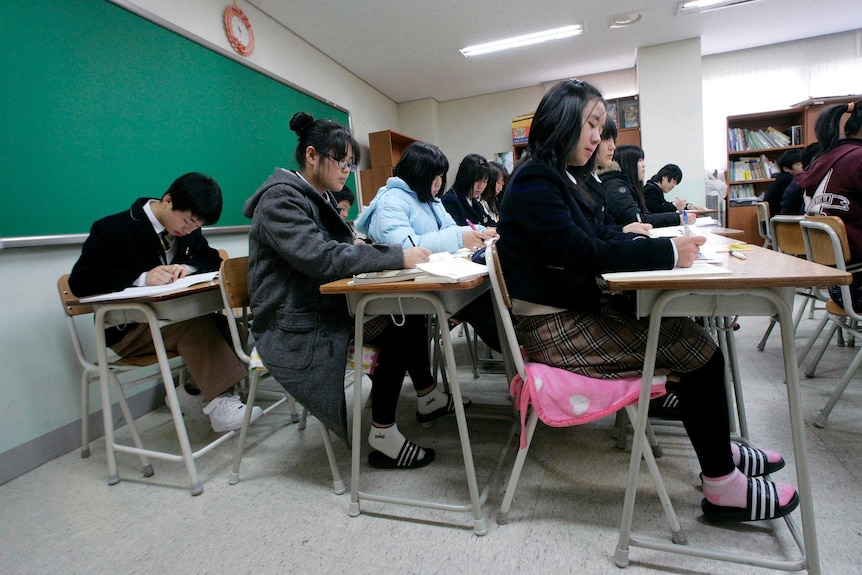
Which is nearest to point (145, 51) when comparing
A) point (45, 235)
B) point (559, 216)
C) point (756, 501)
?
point (45, 235)

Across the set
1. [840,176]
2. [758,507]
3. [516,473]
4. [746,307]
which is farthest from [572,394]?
[840,176]

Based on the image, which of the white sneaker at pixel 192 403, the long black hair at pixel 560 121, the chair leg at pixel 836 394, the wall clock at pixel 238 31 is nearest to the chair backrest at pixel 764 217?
the chair leg at pixel 836 394

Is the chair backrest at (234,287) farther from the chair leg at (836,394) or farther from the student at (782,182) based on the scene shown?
the student at (782,182)

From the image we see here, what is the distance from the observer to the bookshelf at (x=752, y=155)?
5.18 metres

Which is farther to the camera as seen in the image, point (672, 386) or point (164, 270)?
point (164, 270)

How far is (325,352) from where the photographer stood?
1347 millimetres

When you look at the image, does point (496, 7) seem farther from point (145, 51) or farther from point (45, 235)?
point (45, 235)

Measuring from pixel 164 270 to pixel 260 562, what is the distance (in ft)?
3.65

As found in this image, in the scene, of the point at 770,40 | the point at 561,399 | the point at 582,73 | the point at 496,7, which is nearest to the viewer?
the point at 561,399

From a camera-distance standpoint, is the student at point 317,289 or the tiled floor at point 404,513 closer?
the tiled floor at point 404,513

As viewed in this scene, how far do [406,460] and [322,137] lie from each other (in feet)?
3.71

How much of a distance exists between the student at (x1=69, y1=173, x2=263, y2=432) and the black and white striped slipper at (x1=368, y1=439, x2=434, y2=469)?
521mm

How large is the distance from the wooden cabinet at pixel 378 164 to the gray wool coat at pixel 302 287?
11.8 ft

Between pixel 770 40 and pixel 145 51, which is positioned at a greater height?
pixel 770 40
